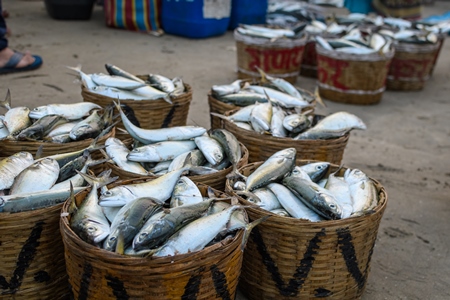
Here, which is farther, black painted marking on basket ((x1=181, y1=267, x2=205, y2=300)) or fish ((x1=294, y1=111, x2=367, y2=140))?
fish ((x1=294, y1=111, x2=367, y2=140))

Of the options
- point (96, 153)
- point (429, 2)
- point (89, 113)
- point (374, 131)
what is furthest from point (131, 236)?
point (429, 2)

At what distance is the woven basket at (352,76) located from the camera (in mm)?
5742

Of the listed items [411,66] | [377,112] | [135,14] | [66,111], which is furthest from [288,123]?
[135,14]

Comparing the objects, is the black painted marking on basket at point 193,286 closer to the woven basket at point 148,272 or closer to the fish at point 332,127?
the woven basket at point 148,272

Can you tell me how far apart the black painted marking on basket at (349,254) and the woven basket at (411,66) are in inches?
183

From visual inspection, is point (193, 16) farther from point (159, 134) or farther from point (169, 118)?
point (159, 134)

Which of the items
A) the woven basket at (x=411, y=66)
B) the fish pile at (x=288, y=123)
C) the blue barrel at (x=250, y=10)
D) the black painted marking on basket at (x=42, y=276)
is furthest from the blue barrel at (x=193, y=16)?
the black painted marking on basket at (x=42, y=276)

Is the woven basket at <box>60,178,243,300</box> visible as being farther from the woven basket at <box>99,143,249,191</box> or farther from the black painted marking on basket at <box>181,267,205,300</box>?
the woven basket at <box>99,143,249,191</box>

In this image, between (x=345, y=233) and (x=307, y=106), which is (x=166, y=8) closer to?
(x=307, y=106)

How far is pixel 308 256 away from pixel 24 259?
1.29 meters

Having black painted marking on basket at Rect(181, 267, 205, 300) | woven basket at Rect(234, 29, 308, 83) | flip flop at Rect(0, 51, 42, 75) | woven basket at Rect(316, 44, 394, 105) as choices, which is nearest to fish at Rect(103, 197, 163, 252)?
black painted marking on basket at Rect(181, 267, 205, 300)

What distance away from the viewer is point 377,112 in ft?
19.3

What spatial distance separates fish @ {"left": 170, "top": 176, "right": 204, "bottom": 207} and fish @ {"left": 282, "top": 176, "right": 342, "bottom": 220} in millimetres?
516

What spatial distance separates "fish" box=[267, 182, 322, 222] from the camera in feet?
7.76
